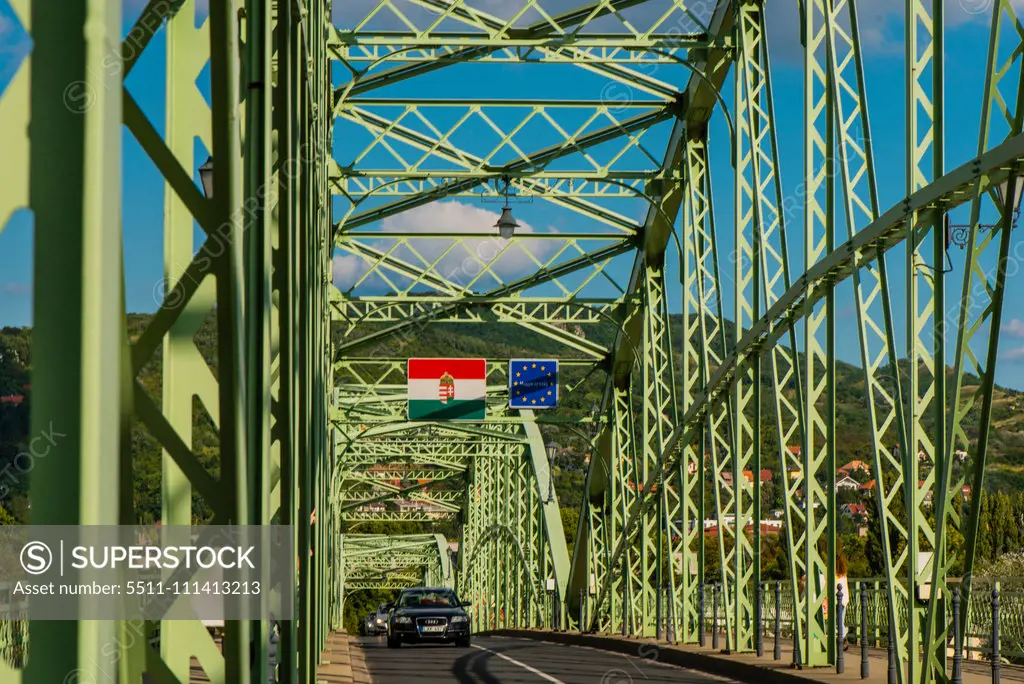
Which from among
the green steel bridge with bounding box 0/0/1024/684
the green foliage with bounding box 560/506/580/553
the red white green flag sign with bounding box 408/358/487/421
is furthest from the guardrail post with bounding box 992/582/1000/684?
the green foliage with bounding box 560/506/580/553

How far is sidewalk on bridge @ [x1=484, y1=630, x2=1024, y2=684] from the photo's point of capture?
15891 millimetres

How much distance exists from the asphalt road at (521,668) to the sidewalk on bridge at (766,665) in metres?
0.32

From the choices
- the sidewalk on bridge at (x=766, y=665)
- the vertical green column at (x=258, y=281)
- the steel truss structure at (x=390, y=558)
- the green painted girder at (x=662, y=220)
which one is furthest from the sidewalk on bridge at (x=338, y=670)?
the steel truss structure at (x=390, y=558)

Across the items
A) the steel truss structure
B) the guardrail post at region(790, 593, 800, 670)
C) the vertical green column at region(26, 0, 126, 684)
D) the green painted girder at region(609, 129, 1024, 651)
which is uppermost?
the green painted girder at region(609, 129, 1024, 651)

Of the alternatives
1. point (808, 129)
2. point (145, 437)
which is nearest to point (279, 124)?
point (145, 437)

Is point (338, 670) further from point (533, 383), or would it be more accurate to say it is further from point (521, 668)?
point (533, 383)

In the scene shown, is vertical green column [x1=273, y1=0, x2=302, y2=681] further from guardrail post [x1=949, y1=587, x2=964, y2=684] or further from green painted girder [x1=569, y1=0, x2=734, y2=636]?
green painted girder [x1=569, y1=0, x2=734, y2=636]

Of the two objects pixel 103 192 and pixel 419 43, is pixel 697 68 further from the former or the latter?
pixel 103 192

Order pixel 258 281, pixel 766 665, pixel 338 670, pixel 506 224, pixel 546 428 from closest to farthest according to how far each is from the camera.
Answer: pixel 258 281 → pixel 338 670 → pixel 766 665 → pixel 506 224 → pixel 546 428

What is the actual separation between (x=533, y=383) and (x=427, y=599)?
600 cm

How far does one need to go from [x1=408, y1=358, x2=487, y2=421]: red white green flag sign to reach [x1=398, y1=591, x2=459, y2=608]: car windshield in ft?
15.2

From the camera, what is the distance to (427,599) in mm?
33844

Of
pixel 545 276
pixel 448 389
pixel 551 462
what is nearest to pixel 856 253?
pixel 545 276

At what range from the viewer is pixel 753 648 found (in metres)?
22.4
